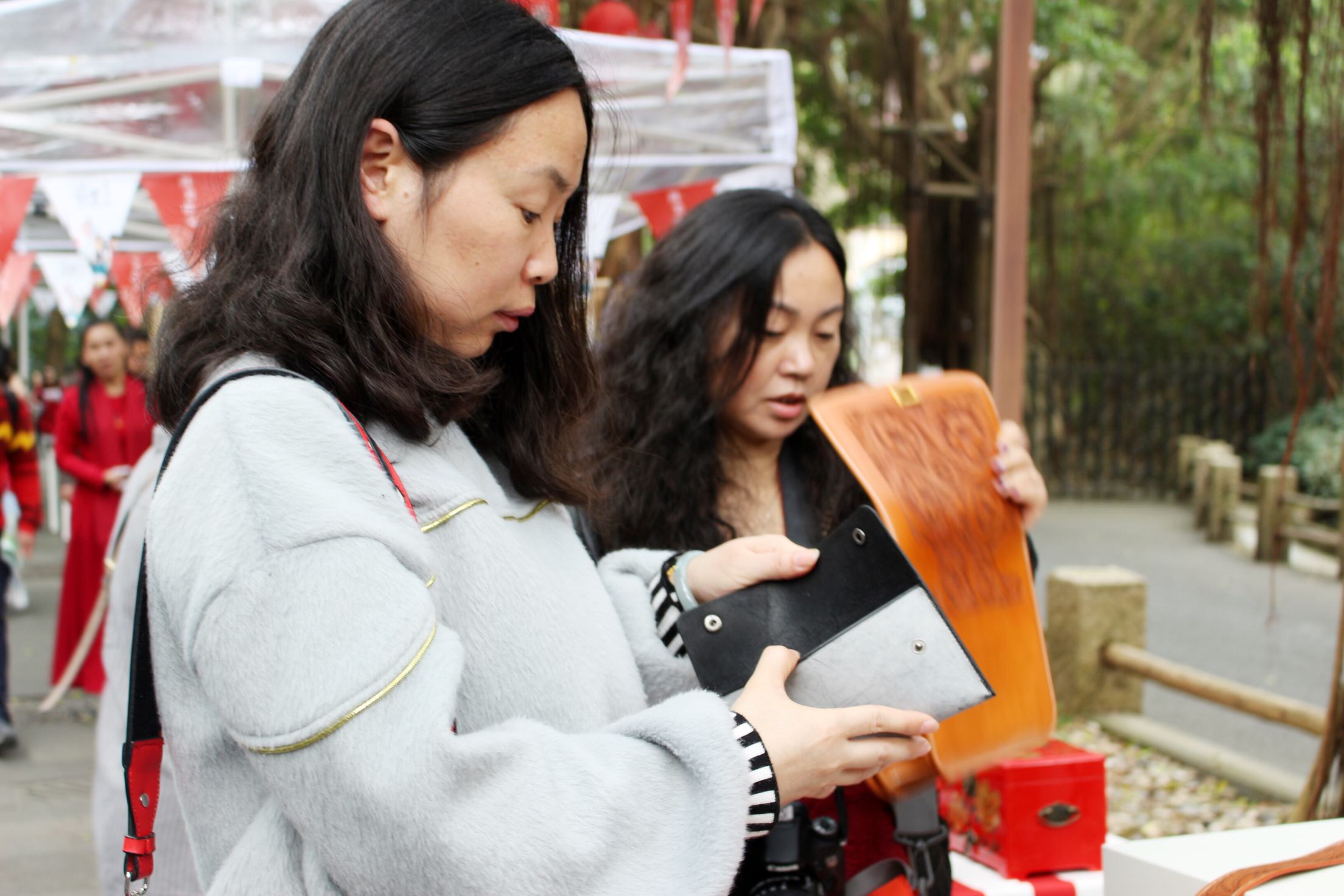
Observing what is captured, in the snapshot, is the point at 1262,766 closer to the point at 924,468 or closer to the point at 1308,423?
the point at 924,468

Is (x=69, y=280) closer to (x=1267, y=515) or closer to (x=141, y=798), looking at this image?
(x=141, y=798)

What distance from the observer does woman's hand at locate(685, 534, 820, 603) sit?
1.27 m

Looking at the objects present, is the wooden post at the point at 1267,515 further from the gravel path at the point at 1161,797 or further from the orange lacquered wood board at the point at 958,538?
the orange lacquered wood board at the point at 958,538

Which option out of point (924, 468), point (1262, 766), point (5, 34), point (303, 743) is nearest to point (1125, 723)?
point (1262, 766)

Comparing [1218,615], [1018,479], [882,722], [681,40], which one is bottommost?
[1218,615]

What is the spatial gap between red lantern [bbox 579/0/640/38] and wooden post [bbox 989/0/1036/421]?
2385 millimetres

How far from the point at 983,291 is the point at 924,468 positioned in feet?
34.2

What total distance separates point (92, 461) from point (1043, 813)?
5.06 metres

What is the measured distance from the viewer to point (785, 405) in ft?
6.48

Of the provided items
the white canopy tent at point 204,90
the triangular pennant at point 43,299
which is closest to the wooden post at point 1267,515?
the white canopy tent at point 204,90

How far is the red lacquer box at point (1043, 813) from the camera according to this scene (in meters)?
1.70

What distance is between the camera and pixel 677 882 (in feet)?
2.90

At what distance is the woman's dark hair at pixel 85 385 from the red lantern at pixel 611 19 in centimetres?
297

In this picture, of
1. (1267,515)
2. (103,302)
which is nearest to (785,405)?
(1267,515)
